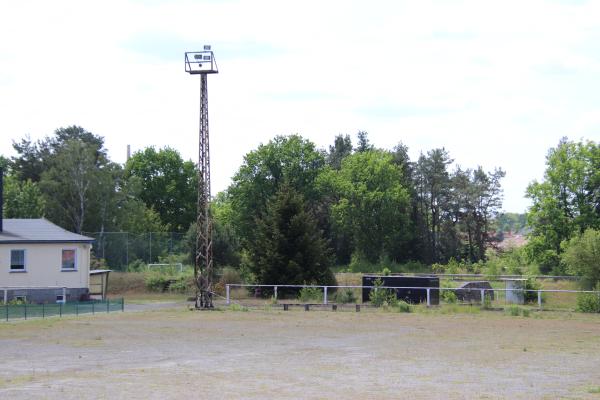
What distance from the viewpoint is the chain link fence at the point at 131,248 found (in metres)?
59.7

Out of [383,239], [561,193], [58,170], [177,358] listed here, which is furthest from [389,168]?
[177,358]

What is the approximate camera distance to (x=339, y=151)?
103 meters

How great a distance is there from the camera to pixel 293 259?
4475 cm

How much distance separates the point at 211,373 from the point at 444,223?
247 feet

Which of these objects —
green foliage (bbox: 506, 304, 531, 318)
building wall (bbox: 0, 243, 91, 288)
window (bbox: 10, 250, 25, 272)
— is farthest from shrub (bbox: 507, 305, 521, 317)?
window (bbox: 10, 250, 25, 272)

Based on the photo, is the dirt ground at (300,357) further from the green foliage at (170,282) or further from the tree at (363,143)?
the tree at (363,143)

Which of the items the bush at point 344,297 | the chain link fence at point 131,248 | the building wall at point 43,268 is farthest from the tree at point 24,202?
the bush at point 344,297

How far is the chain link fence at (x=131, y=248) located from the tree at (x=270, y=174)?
19135 millimetres

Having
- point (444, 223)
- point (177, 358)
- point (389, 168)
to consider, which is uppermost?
point (389, 168)

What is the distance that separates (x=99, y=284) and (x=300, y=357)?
30.1m

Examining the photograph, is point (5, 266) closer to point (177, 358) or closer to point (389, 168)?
point (177, 358)

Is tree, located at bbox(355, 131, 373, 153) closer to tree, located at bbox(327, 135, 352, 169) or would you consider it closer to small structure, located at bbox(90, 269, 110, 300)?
tree, located at bbox(327, 135, 352, 169)

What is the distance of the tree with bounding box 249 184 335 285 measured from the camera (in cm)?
4453

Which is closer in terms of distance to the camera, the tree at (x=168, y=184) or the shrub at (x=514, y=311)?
the shrub at (x=514, y=311)
